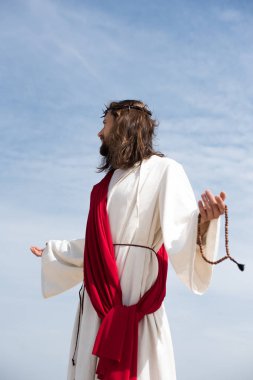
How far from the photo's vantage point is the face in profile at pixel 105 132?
5109mm

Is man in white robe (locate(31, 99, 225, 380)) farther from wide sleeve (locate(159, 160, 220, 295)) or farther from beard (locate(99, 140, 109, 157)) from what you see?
beard (locate(99, 140, 109, 157))

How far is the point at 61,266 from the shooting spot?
206 inches

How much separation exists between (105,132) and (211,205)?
131 centimetres

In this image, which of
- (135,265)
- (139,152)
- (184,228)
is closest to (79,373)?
(135,265)

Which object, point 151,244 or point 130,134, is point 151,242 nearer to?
point 151,244

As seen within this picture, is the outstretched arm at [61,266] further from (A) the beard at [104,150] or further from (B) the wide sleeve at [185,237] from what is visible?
(B) the wide sleeve at [185,237]

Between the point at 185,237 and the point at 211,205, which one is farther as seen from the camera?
the point at 185,237

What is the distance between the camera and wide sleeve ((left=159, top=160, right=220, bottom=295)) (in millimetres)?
4355

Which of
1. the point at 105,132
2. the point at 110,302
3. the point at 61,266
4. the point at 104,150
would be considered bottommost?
the point at 110,302

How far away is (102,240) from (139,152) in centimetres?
76

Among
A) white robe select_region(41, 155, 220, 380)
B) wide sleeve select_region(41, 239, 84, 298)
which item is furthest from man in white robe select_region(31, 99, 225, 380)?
wide sleeve select_region(41, 239, 84, 298)

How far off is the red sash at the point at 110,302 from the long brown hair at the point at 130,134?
35 centimetres

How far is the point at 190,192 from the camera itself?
15.5 ft

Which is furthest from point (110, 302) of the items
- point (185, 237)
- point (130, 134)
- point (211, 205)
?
point (130, 134)
